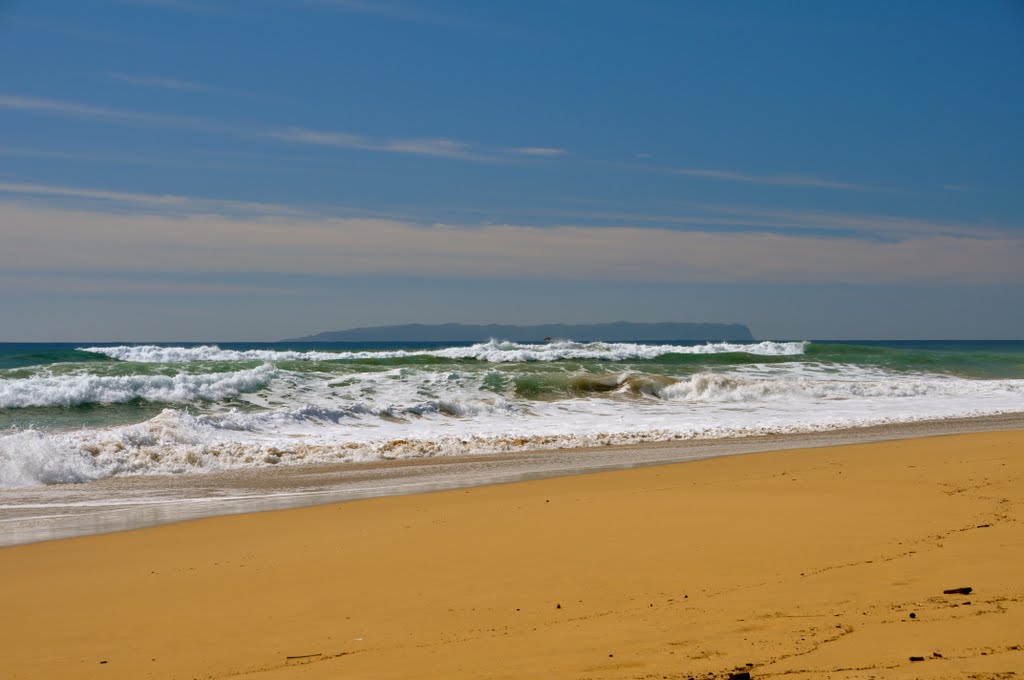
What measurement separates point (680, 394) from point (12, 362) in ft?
94.5

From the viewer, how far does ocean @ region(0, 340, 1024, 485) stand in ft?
40.9

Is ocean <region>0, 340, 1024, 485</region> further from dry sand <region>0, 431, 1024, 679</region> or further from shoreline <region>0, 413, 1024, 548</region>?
dry sand <region>0, 431, 1024, 679</region>

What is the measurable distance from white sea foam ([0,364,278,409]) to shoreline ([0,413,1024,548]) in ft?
30.6

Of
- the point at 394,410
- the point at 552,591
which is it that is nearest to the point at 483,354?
the point at 394,410

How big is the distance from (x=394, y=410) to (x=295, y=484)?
768 cm

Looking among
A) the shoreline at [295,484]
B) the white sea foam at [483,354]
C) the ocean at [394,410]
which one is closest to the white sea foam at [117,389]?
the ocean at [394,410]

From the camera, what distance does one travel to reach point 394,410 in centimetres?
1814

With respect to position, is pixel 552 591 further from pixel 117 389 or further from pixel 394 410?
pixel 117 389

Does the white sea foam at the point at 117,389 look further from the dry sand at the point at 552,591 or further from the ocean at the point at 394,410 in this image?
the dry sand at the point at 552,591

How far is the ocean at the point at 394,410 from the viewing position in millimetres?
12453

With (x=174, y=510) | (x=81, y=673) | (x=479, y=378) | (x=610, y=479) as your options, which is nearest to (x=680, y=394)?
(x=479, y=378)

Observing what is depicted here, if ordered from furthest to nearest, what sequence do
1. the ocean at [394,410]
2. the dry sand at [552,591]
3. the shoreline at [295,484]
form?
1. the ocean at [394,410]
2. the shoreline at [295,484]
3. the dry sand at [552,591]

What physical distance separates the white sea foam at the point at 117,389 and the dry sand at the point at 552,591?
13.6 m

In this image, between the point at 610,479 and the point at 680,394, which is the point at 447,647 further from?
the point at 680,394
